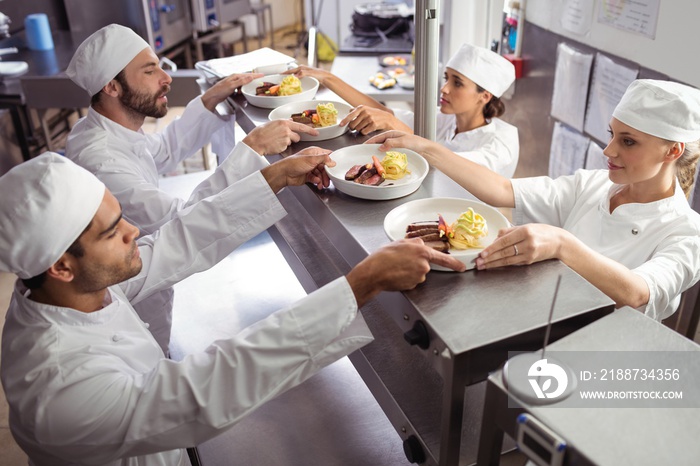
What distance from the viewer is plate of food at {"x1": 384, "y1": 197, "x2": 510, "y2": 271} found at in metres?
1.08

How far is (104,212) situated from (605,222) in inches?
50.3

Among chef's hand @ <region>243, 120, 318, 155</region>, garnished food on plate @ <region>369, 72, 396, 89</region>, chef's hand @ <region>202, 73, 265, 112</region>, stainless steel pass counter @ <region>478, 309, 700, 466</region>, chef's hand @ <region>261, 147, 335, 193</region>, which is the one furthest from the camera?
garnished food on plate @ <region>369, 72, 396, 89</region>

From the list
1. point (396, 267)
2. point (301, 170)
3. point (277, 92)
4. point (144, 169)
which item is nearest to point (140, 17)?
point (144, 169)

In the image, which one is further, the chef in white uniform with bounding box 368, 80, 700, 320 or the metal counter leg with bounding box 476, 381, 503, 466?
the chef in white uniform with bounding box 368, 80, 700, 320

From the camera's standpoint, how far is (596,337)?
895 mm

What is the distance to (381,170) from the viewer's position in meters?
1.34

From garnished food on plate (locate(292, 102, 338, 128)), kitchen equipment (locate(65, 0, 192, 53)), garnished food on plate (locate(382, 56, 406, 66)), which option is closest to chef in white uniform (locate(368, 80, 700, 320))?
garnished food on plate (locate(292, 102, 338, 128))

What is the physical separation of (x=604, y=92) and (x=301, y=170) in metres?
1.72

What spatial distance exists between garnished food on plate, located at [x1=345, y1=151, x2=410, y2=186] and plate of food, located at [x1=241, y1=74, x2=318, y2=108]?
0.67 m

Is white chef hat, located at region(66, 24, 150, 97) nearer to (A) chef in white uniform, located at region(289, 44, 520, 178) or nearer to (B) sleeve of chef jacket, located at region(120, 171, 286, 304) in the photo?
(A) chef in white uniform, located at region(289, 44, 520, 178)

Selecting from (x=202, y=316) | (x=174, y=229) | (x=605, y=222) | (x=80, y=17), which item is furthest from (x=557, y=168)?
(x=80, y=17)

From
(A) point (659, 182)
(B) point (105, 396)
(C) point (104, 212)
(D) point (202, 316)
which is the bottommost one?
(D) point (202, 316)

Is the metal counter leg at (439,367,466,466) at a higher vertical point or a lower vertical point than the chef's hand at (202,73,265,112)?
lower

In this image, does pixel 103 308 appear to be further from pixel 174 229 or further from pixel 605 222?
pixel 605 222
